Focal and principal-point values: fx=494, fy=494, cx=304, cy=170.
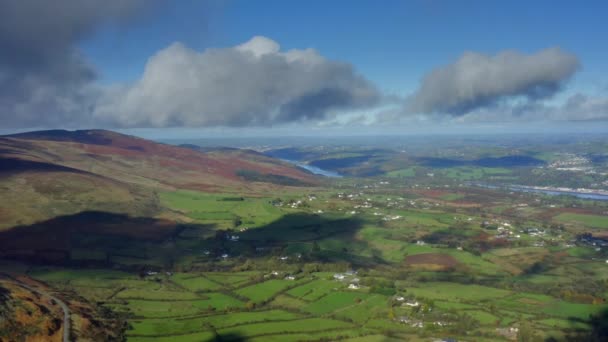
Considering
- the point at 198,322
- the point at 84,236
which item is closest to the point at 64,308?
the point at 198,322

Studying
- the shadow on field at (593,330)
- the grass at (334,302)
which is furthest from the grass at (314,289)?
the shadow on field at (593,330)

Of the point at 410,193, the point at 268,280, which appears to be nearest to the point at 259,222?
the point at 268,280

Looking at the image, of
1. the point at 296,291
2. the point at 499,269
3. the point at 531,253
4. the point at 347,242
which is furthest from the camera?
the point at 347,242

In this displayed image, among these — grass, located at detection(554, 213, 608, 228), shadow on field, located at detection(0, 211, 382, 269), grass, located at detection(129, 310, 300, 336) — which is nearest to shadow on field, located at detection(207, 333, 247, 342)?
grass, located at detection(129, 310, 300, 336)

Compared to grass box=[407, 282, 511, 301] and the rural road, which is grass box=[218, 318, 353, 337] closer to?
the rural road

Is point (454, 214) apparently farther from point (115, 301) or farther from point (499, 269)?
point (115, 301)

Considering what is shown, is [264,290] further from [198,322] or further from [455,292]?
[455,292]

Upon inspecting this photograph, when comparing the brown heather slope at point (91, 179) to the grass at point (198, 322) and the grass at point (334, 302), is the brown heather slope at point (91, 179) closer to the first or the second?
the grass at point (198, 322)
